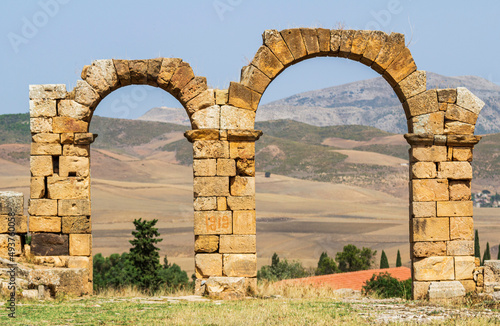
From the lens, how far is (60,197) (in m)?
13.5

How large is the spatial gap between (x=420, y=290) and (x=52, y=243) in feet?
23.7

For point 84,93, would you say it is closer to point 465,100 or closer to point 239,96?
point 239,96

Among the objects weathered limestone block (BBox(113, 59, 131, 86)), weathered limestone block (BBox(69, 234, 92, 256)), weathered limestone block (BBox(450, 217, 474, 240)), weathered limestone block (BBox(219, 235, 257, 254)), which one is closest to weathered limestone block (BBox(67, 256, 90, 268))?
weathered limestone block (BBox(69, 234, 92, 256))

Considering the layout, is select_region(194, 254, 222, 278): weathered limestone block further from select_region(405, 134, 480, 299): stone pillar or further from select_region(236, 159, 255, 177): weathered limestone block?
select_region(405, 134, 480, 299): stone pillar

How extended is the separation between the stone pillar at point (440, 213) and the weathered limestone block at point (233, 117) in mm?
3252

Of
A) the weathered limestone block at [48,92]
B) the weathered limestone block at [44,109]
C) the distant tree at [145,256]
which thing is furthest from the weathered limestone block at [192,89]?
the distant tree at [145,256]

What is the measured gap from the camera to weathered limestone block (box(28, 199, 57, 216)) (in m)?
13.4

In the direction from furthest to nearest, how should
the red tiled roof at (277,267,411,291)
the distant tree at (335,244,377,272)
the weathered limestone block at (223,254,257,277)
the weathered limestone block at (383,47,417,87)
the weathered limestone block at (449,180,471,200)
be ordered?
the distant tree at (335,244,377,272) < the red tiled roof at (277,267,411,291) < the weathered limestone block at (383,47,417,87) < the weathered limestone block at (449,180,471,200) < the weathered limestone block at (223,254,257,277)

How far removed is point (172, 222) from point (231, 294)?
186 ft

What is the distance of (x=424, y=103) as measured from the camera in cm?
1377

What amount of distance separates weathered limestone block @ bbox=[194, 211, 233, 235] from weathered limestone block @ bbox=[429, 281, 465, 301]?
4053mm

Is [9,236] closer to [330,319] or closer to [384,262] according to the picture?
[330,319]

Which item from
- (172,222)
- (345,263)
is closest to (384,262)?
(345,263)

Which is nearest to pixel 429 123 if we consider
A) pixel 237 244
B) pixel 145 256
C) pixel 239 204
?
pixel 239 204
